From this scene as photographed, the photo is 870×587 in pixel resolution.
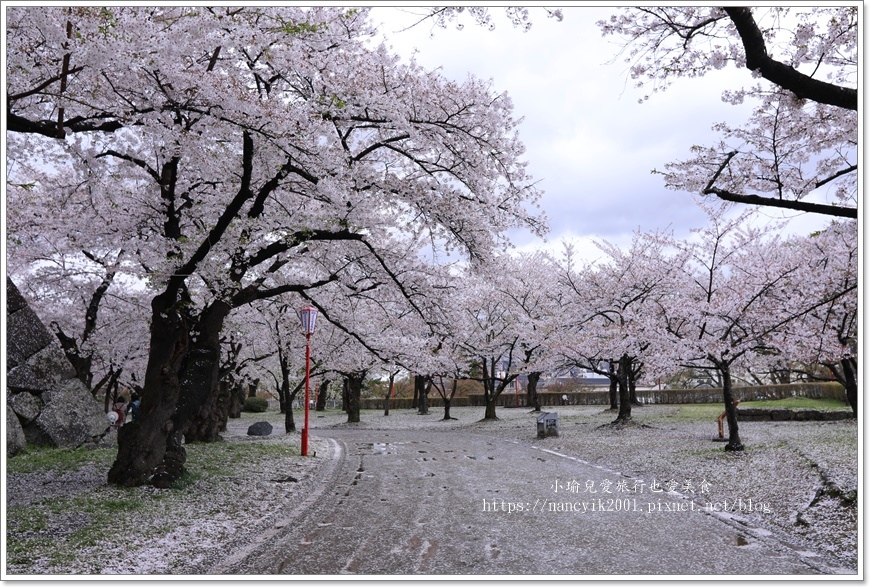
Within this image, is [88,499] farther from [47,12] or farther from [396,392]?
[396,392]

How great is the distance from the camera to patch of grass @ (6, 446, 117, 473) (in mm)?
9297

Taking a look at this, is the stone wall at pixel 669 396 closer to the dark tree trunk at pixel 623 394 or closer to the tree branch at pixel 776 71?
the dark tree trunk at pixel 623 394

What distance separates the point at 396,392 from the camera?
49.8 meters

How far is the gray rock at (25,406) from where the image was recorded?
11711 millimetres

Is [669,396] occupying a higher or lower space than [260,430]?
higher

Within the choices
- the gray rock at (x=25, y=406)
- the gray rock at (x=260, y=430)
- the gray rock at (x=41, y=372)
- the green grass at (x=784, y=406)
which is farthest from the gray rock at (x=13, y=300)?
the green grass at (x=784, y=406)

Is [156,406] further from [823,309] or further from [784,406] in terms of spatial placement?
[784,406]

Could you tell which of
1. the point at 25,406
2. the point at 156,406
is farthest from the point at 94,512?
the point at 25,406

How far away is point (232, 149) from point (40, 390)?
8.09 m

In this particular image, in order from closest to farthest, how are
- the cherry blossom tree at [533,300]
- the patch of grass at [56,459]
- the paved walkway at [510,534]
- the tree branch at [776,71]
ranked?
the tree branch at [776,71], the paved walkway at [510,534], the patch of grass at [56,459], the cherry blossom tree at [533,300]

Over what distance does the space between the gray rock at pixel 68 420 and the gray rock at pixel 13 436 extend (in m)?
0.46

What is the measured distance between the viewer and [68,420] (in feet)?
40.7

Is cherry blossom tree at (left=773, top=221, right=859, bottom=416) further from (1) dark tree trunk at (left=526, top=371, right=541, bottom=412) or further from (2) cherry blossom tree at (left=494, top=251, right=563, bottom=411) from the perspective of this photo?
(1) dark tree trunk at (left=526, top=371, right=541, bottom=412)
